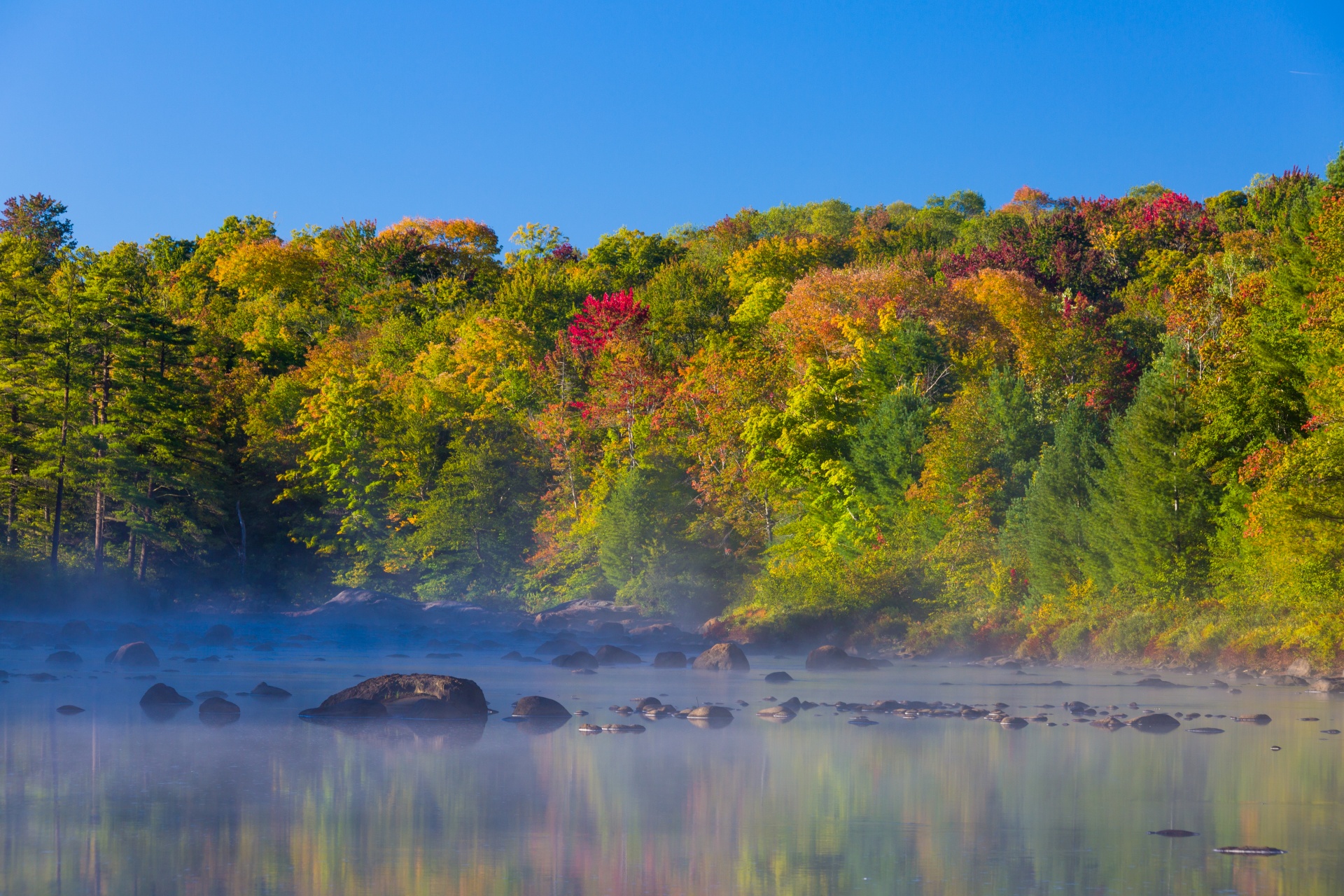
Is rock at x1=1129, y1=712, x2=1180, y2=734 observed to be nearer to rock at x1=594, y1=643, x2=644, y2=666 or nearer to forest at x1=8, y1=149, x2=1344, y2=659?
forest at x1=8, y1=149, x2=1344, y2=659

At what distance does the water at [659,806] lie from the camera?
A: 1080 cm

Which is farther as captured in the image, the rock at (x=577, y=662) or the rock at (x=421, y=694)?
the rock at (x=577, y=662)

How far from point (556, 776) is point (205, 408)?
49.8 m

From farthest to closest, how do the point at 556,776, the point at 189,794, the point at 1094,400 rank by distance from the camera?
1. the point at 1094,400
2. the point at 556,776
3. the point at 189,794

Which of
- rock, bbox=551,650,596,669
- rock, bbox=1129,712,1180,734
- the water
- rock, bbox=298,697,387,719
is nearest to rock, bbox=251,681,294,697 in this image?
the water

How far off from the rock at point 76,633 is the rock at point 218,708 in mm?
22199

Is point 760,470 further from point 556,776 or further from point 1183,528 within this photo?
point 556,776

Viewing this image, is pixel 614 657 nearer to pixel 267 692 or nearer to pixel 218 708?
pixel 267 692

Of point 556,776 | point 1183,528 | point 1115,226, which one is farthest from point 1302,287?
point 1115,226

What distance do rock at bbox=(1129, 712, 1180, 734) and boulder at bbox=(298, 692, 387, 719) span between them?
1302cm

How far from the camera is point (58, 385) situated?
53125 mm

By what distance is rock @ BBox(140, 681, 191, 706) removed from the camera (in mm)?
24250

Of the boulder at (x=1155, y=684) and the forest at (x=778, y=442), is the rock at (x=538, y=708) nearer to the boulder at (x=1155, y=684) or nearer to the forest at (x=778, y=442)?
the boulder at (x=1155, y=684)

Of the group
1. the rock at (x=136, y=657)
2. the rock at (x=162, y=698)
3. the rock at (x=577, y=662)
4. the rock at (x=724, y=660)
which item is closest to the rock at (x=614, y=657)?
the rock at (x=577, y=662)
